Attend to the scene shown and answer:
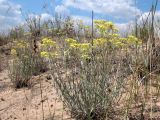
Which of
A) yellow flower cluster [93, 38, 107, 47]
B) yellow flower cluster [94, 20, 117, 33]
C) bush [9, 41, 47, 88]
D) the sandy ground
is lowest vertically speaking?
the sandy ground

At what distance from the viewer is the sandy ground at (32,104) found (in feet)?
16.6

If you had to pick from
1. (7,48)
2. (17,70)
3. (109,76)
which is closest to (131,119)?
(109,76)

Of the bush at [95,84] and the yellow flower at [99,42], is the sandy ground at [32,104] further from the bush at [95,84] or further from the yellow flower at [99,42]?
the yellow flower at [99,42]

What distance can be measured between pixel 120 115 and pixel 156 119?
0.41 metres

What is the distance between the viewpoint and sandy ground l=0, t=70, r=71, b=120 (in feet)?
16.6

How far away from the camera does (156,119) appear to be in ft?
13.9

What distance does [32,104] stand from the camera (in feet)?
18.9

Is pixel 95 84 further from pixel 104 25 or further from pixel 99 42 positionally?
pixel 104 25

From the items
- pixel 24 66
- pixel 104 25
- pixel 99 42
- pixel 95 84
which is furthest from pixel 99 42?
pixel 24 66

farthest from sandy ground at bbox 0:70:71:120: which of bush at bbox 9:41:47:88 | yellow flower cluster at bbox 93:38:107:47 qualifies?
yellow flower cluster at bbox 93:38:107:47

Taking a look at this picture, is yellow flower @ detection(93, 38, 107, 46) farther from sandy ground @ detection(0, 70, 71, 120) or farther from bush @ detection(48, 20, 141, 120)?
sandy ground @ detection(0, 70, 71, 120)

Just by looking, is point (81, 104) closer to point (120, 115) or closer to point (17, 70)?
point (120, 115)

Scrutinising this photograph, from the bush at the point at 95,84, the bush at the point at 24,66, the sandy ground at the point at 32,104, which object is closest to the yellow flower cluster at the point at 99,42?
the bush at the point at 95,84

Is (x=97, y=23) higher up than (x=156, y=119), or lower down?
higher up
